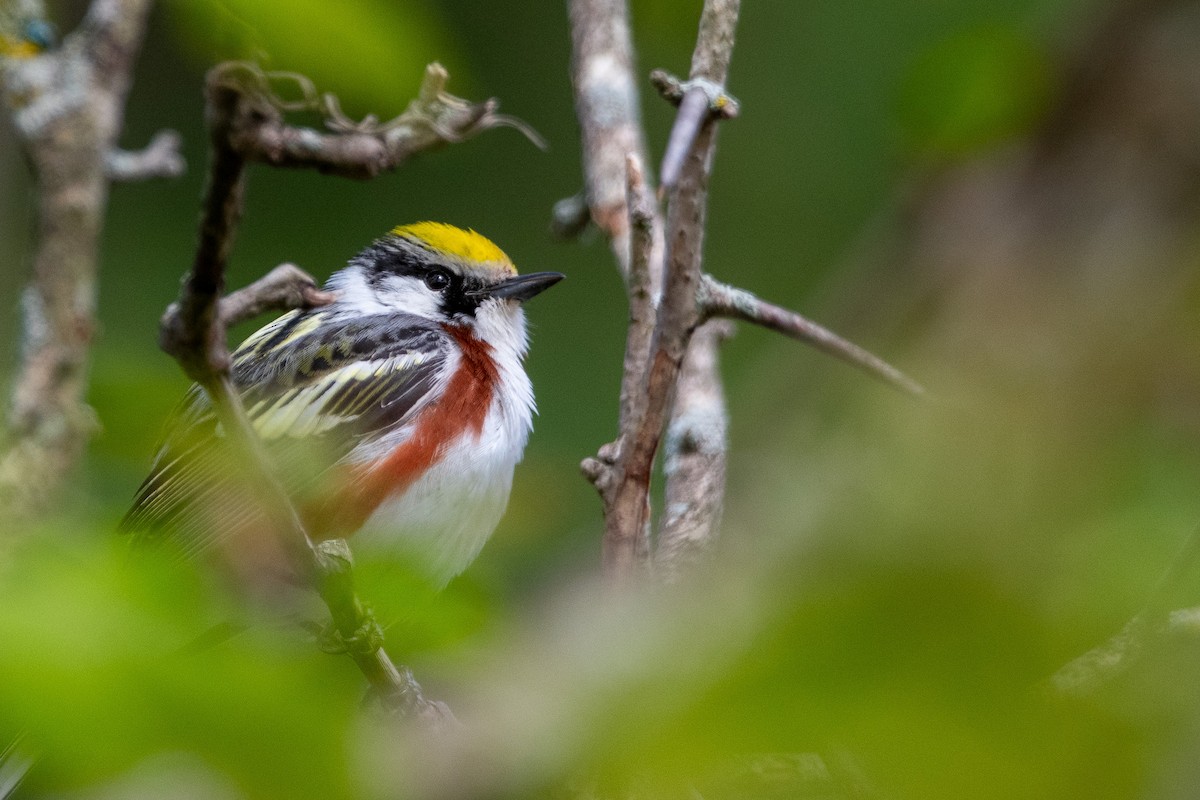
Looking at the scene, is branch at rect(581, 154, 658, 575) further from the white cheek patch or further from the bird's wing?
the white cheek patch

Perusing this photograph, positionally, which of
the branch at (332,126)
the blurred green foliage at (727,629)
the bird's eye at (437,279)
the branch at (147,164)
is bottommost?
the bird's eye at (437,279)

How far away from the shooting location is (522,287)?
2.92 metres

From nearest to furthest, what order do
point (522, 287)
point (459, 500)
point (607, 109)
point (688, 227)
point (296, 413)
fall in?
point (688, 227)
point (459, 500)
point (296, 413)
point (522, 287)
point (607, 109)

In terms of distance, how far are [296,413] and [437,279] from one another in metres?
0.66

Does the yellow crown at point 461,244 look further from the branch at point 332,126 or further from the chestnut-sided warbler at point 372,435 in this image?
the branch at point 332,126

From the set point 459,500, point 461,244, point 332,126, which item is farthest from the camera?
point 461,244

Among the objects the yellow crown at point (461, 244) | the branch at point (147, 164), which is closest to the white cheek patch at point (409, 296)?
the yellow crown at point (461, 244)

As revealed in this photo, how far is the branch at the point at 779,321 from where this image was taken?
2.14 m

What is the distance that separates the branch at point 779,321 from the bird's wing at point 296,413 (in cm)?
70

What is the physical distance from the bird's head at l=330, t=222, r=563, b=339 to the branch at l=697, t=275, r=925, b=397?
0.78 meters

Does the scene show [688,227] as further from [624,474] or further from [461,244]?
[461,244]

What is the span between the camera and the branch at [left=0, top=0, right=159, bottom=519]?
240 centimetres

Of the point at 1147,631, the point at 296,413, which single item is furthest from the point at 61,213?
the point at 1147,631

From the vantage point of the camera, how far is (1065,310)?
235 centimetres
